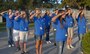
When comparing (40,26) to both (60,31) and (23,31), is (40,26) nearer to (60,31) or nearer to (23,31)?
(23,31)

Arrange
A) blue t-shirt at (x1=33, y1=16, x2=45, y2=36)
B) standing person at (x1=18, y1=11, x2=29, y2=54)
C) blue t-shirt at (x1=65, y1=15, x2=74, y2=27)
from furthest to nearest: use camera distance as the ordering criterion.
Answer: blue t-shirt at (x1=65, y1=15, x2=74, y2=27) → standing person at (x1=18, y1=11, x2=29, y2=54) → blue t-shirt at (x1=33, y1=16, x2=45, y2=36)

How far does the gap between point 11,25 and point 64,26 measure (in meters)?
5.15

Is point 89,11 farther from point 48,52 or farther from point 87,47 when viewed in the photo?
point 87,47

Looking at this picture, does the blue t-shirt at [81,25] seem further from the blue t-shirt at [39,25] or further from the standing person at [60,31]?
the standing person at [60,31]

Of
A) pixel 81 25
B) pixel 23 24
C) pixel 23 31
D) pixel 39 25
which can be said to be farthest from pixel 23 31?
pixel 81 25

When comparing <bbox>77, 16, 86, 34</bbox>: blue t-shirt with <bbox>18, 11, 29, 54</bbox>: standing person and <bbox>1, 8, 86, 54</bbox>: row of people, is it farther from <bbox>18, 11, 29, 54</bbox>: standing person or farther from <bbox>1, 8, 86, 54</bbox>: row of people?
<bbox>18, 11, 29, 54</bbox>: standing person

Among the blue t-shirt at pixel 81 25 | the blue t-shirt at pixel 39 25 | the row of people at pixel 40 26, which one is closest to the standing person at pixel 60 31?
the row of people at pixel 40 26

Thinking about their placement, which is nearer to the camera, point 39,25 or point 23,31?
point 39,25

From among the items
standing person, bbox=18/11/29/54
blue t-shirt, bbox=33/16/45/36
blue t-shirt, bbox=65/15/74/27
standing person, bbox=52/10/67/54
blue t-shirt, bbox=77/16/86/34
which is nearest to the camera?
standing person, bbox=52/10/67/54

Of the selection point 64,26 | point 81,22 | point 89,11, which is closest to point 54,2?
point 89,11

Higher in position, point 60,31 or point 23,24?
point 60,31

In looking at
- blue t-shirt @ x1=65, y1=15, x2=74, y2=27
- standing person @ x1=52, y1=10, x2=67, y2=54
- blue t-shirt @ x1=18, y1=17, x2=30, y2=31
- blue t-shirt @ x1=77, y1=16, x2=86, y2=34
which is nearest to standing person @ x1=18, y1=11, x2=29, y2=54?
blue t-shirt @ x1=18, y1=17, x2=30, y2=31

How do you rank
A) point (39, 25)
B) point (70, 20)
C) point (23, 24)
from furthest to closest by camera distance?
1. point (70, 20)
2. point (23, 24)
3. point (39, 25)

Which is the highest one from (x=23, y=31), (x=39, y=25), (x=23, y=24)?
(x=39, y=25)
